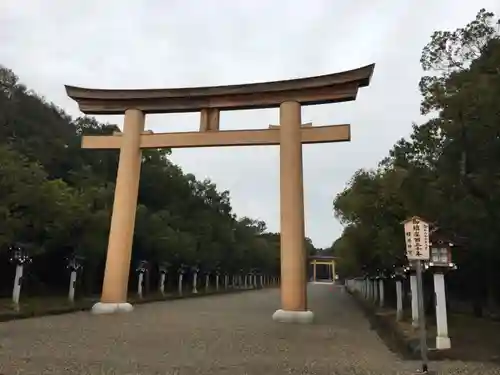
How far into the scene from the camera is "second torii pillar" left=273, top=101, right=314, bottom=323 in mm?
17281

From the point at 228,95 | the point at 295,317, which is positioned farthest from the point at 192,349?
the point at 228,95

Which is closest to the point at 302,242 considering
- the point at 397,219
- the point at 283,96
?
the point at 397,219

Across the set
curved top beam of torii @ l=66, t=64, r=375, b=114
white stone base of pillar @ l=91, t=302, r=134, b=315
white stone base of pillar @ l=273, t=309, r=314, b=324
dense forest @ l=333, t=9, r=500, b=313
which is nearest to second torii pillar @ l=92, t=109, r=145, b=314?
white stone base of pillar @ l=91, t=302, r=134, b=315

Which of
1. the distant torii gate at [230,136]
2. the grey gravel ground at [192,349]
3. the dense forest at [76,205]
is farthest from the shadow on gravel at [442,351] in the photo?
the dense forest at [76,205]

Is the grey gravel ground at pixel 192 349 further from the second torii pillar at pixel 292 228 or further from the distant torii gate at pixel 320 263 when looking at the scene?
the distant torii gate at pixel 320 263

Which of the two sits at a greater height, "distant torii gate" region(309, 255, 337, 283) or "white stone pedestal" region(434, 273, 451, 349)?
"distant torii gate" region(309, 255, 337, 283)

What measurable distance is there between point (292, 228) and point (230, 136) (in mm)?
4261

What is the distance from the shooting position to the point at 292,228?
1759 centimetres

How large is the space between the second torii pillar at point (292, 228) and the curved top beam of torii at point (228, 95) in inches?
42.0

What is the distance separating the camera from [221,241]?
46.6m

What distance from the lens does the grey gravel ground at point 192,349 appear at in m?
8.56

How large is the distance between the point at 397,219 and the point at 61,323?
38.1 feet

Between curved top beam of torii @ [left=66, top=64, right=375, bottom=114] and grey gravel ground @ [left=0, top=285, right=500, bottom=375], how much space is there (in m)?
8.10

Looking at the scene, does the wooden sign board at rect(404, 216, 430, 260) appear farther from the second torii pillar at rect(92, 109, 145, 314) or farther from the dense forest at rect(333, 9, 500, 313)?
the second torii pillar at rect(92, 109, 145, 314)
